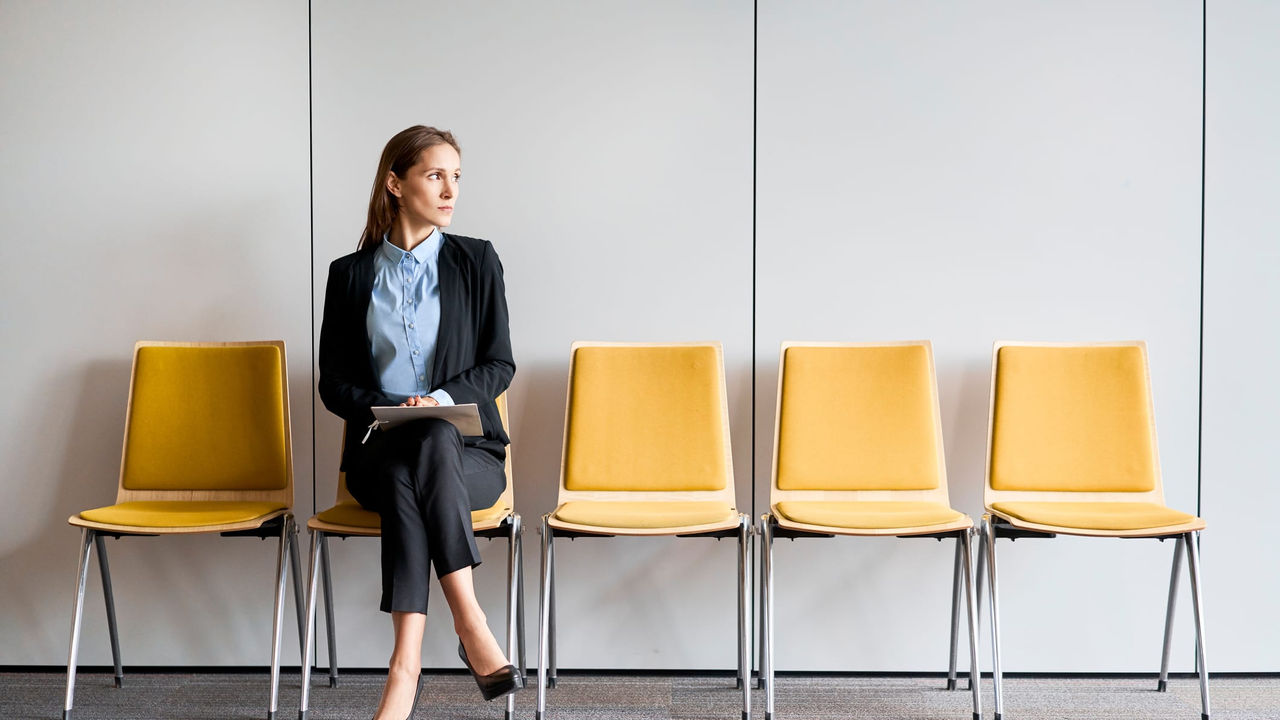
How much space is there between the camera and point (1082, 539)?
2.80 metres

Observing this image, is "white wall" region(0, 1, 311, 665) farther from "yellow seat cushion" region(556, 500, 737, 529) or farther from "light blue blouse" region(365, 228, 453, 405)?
"yellow seat cushion" region(556, 500, 737, 529)

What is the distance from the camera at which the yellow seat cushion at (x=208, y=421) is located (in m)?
2.66

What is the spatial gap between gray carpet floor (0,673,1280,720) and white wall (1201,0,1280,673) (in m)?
0.23

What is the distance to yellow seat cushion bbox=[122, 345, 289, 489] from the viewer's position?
8.73 feet

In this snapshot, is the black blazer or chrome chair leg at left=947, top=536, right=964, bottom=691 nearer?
the black blazer

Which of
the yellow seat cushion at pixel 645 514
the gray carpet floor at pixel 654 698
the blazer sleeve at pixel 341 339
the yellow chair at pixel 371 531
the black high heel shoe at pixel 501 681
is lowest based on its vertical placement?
the gray carpet floor at pixel 654 698

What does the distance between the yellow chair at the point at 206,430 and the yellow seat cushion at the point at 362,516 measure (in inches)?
12.8

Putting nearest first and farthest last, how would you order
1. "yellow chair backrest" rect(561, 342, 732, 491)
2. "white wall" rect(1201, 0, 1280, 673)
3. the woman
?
the woman → "yellow chair backrest" rect(561, 342, 732, 491) → "white wall" rect(1201, 0, 1280, 673)

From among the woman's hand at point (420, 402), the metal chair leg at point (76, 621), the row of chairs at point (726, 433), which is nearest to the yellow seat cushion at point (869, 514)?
the row of chairs at point (726, 433)

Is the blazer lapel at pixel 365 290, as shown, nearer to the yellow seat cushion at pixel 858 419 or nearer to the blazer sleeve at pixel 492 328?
the blazer sleeve at pixel 492 328

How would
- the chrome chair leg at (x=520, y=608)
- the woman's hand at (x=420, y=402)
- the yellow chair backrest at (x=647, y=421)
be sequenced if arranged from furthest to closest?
the yellow chair backrest at (x=647, y=421) → the chrome chair leg at (x=520, y=608) → the woman's hand at (x=420, y=402)

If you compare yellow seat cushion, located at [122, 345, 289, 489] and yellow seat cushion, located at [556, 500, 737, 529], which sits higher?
yellow seat cushion, located at [122, 345, 289, 489]

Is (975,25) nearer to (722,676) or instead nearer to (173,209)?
(722,676)

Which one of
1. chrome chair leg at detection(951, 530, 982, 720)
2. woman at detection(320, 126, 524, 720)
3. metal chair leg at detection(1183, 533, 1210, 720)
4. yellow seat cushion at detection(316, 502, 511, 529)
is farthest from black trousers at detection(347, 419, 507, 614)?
metal chair leg at detection(1183, 533, 1210, 720)
